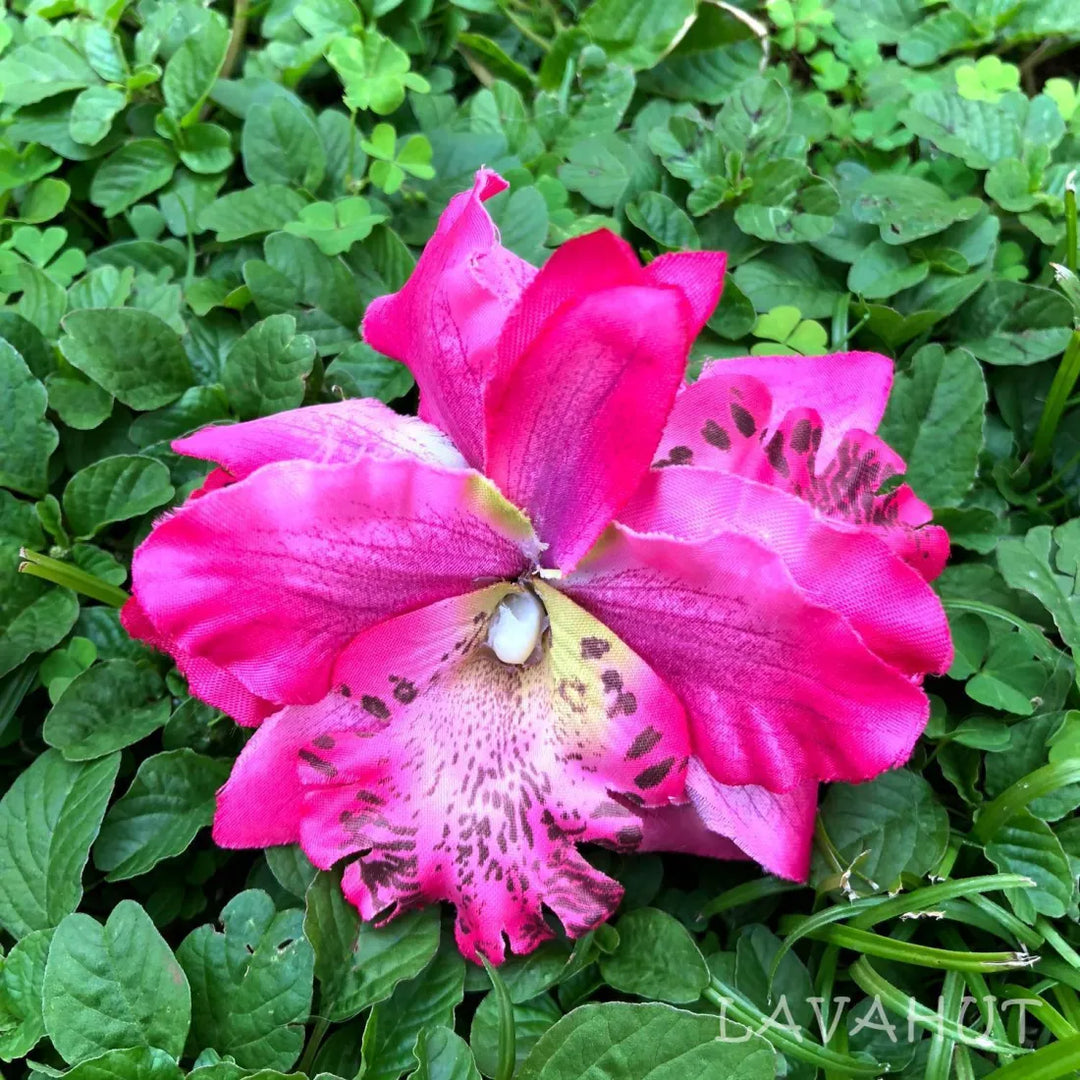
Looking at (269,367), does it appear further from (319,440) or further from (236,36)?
(236,36)

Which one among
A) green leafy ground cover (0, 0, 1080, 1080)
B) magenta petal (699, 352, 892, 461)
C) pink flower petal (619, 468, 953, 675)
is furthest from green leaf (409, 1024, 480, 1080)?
magenta petal (699, 352, 892, 461)

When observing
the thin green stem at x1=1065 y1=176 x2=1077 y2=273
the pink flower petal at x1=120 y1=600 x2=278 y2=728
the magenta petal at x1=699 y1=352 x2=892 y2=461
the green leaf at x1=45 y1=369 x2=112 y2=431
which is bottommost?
the green leaf at x1=45 y1=369 x2=112 y2=431

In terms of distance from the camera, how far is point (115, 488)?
111 cm

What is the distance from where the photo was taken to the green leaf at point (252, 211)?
1.25 metres

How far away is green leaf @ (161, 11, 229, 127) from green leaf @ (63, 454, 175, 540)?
0.51 m

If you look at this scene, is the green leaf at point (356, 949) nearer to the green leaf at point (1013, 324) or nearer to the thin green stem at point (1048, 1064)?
the thin green stem at point (1048, 1064)

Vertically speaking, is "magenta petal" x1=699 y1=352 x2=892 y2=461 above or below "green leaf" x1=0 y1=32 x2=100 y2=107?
above

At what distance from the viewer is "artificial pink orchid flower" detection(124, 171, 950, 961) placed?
0.69 m

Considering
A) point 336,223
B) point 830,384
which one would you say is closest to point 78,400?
point 336,223

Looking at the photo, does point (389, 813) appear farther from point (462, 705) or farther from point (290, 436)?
point (290, 436)

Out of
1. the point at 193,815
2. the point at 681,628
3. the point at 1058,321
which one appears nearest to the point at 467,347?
the point at 681,628

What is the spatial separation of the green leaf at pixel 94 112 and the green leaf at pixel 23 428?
0.36m

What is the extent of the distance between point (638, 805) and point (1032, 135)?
1.05 metres

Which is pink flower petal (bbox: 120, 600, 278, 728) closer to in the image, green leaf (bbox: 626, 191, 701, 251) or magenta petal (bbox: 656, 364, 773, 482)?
magenta petal (bbox: 656, 364, 773, 482)
